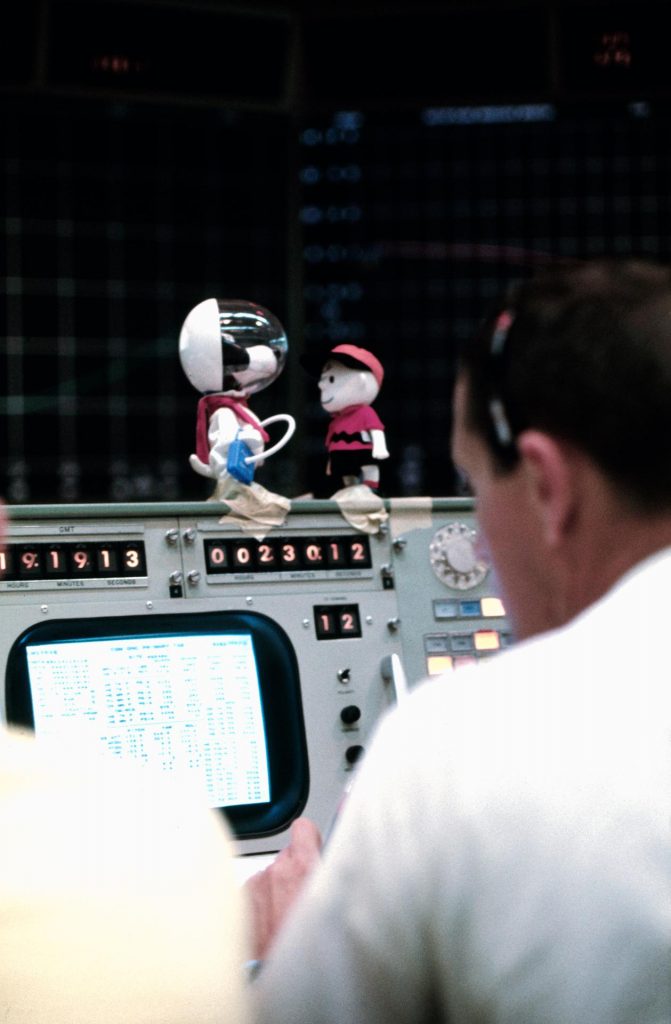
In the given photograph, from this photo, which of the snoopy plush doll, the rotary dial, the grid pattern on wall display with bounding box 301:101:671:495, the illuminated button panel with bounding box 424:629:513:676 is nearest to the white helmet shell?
the snoopy plush doll

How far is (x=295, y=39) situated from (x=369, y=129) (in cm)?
38

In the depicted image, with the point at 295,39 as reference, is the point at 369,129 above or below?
below

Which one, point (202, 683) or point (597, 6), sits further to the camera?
point (597, 6)

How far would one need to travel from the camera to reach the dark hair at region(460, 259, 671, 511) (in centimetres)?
84

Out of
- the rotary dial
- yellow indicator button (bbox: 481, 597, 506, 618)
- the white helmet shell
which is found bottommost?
yellow indicator button (bbox: 481, 597, 506, 618)

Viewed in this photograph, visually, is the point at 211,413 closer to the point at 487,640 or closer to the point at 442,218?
the point at 487,640

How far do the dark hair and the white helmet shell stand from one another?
1.16 meters

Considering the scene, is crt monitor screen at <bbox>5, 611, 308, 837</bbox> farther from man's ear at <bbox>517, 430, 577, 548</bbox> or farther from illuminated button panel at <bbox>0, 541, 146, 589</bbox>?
man's ear at <bbox>517, 430, 577, 548</bbox>

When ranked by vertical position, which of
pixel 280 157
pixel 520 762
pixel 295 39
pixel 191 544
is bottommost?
pixel 520 762

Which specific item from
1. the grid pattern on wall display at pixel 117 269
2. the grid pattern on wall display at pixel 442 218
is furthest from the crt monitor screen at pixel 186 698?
the grid pattern on wall display at pixel 442 218

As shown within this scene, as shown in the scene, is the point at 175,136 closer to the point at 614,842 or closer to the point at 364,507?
the point at 364,507

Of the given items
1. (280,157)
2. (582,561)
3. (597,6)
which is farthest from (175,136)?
(582,561)

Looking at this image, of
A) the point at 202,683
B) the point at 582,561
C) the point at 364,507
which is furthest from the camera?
the point at 364,507

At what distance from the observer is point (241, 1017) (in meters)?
0.76
